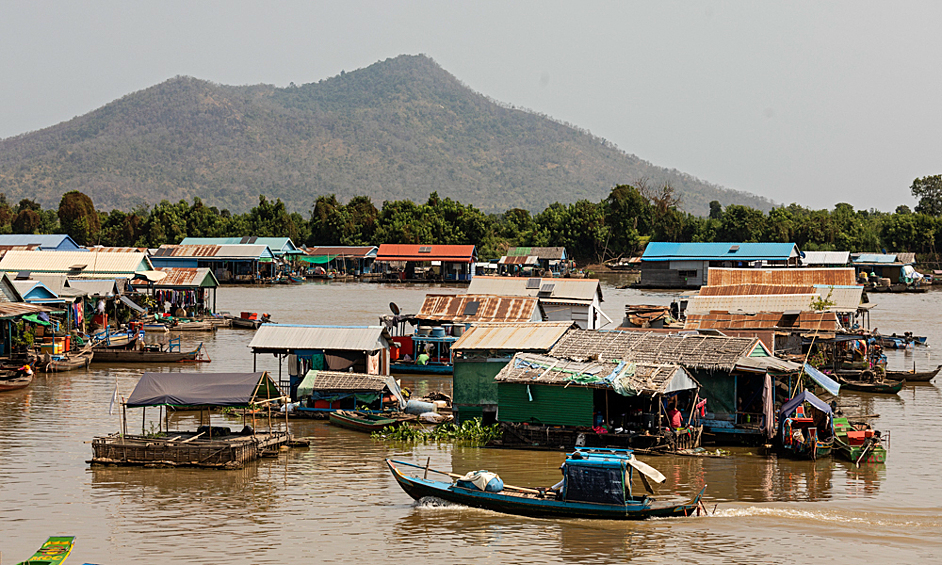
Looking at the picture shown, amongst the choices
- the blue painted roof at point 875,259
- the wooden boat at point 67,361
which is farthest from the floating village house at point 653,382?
the blue painted roof at point 875,259

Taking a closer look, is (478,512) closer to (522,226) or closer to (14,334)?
(14,334)

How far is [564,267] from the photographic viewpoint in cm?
9031

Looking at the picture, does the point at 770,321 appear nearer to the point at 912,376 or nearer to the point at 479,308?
the point at 912,376

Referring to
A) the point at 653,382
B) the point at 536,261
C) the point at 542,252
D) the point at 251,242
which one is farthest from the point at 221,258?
the point at 653,382

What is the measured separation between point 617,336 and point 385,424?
5881 millimetres

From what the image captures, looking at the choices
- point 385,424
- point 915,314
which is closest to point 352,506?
point 385,424

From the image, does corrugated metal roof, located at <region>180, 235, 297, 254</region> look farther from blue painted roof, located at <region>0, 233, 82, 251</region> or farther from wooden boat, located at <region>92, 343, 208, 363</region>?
wooden boat, located at <region>92, 343, 208, 363</region>

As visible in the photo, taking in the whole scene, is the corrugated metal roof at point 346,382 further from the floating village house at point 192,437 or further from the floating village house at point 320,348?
the floating village house at point 192,437

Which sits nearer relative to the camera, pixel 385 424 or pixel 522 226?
pixel 385 424

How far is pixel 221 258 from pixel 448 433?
5976 cm

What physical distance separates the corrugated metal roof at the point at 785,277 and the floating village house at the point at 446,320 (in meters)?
13.2

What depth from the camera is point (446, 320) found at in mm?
31000

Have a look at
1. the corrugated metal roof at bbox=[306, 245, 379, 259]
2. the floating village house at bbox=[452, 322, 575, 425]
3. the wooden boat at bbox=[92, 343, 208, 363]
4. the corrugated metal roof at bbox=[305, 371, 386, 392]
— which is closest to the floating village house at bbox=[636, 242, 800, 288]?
the corrugated metal roof at bbox=[306, 245, 379, 259]

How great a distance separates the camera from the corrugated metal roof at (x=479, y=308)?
30.5m
